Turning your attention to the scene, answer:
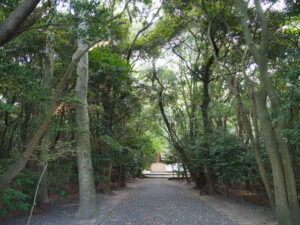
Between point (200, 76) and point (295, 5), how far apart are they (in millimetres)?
6391

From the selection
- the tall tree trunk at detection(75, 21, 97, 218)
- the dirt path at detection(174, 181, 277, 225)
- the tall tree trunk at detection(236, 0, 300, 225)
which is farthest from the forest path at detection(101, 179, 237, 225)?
the tall tree trunk at detection(236, 0, 300, 225)

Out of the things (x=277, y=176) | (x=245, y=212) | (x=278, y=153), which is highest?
(x=278, y=153)

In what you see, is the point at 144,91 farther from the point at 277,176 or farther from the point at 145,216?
the point at 277,176

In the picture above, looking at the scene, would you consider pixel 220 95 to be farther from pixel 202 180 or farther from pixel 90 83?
pixel 90 83

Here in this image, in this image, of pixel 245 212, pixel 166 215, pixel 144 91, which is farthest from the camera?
pixel 144 91

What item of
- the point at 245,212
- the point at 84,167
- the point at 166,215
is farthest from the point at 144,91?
the point at 245,212

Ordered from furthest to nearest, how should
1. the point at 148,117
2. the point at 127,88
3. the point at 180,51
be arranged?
the point at 148,117, the point at 180,51, the point at 127,88

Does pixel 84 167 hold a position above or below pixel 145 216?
above

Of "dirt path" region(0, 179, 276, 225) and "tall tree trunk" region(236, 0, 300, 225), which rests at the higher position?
"tall tree trunk" region(236, 0, 300, 225)

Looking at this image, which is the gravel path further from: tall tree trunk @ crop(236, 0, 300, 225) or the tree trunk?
tall tree trunk @ crop(236, 0, 300, 225)

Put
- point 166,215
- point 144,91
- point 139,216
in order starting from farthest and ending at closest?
point 144,91 < point 166,215 < point 139,216

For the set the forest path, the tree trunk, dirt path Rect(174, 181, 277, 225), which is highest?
the tree trunk

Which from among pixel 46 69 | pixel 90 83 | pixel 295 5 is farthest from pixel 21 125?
pixel 295 5

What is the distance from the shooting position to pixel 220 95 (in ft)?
45.7
